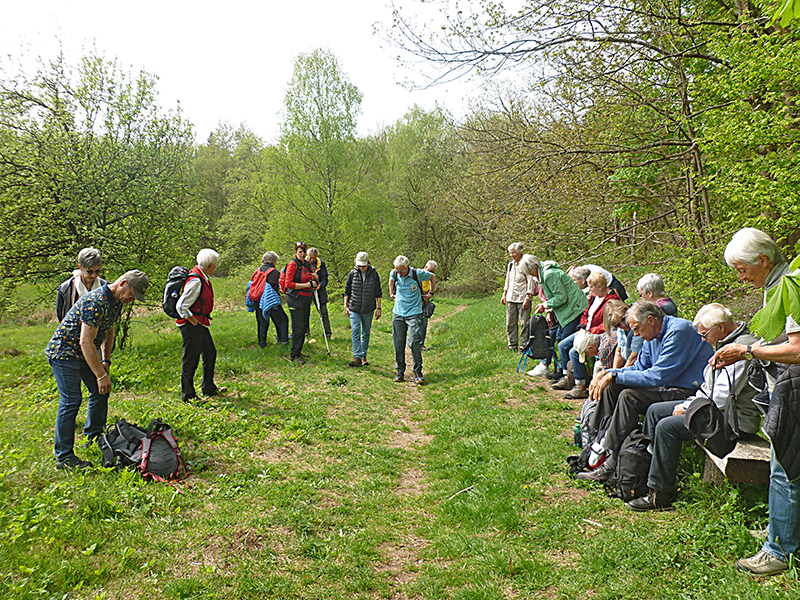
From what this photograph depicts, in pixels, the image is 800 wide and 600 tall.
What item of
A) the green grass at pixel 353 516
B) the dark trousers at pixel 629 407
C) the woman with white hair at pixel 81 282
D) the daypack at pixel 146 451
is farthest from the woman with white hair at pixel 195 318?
the dark trousers at pixel 629 407

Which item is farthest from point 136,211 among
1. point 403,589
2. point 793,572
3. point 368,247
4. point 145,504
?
point 368,247

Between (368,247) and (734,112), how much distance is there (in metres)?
18.1

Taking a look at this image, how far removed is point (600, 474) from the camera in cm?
448

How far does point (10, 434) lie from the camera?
18.7ft

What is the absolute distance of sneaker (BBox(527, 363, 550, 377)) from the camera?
27.9ft

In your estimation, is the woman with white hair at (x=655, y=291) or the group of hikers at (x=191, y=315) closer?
the group of hikers at (x=191, y=315)

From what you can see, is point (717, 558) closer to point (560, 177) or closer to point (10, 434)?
point (10, 434)

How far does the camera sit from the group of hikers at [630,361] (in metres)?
2.92

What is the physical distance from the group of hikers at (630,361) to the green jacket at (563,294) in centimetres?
2

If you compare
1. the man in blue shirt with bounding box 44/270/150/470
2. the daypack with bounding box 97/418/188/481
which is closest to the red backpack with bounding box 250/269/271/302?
the man in blue shirt with bounding box 44/270/150/470

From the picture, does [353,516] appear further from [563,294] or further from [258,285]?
[258,285]

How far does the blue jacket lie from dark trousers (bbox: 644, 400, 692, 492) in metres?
0.55

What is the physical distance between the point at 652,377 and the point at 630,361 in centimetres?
98

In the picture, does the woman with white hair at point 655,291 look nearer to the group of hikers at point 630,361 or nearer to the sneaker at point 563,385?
the group of hikers at point 630,361
